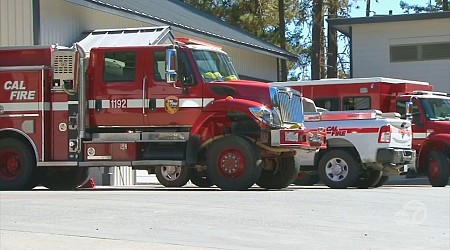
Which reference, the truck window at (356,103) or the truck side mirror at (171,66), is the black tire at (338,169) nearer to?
the truck window at (356,103)

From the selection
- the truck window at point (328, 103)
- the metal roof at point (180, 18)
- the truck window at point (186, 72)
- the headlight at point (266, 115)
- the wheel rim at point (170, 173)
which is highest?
the metal roof at point (180, 18)

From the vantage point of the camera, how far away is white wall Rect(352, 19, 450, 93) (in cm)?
3341

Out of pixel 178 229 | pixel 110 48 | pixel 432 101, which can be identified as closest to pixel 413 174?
pixel 432 101

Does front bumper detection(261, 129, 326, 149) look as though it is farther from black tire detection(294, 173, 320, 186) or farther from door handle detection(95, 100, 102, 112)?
black tire detection(294, 173, 320, 186)

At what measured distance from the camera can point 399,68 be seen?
33844mm

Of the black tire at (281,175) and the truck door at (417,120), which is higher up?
the truck door at (417,120)

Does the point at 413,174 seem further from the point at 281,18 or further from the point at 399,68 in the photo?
the point at 281,18

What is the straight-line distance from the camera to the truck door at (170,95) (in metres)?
15.2

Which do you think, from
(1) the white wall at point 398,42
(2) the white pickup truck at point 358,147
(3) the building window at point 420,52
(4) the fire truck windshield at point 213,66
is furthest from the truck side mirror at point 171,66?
(3) the building window at point 420,52

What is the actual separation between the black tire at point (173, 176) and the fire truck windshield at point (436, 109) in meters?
6.27

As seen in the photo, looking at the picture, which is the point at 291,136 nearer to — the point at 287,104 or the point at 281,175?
the point at 287,104

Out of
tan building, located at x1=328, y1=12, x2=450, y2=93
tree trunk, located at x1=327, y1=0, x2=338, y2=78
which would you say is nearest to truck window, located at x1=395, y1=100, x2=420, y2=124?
tan building, located at x1=328, y1=12, x2=450, y2=93

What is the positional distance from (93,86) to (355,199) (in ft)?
18.0

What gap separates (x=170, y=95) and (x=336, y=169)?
4623 mm
